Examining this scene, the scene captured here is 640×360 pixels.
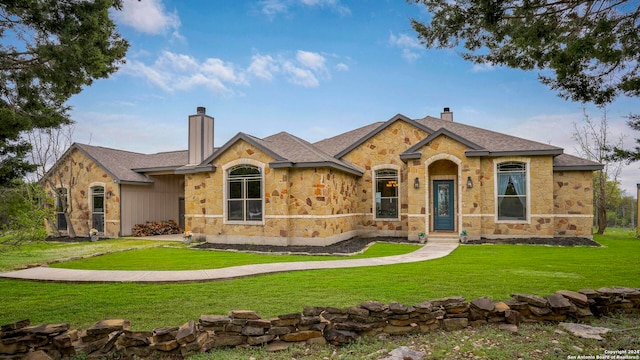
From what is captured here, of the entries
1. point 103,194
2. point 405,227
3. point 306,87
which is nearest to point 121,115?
point 103,194

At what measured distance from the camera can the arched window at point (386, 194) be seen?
657 inches

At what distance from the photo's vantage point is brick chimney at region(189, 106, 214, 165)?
16.9 meters

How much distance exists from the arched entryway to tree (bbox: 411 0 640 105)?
31.3ft

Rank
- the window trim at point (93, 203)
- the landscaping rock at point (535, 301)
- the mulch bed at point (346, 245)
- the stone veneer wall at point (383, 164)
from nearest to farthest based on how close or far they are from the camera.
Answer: the landscaping rock at point (535, 301) → the mulch bed at point (346, 245) → the stone veneer wall at point (383, 164) → the window trim at point (93, 203)

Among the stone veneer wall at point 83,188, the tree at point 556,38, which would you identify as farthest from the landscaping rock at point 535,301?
the stone veneer wall at point 83,188

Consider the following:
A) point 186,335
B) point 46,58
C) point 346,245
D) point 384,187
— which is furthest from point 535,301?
point 384,187

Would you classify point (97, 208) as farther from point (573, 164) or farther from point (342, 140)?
point (573, 164)

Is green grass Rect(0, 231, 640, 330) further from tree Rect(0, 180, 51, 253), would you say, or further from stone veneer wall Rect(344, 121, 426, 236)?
stone veneer wall Rect(344, 121, 426, 236)

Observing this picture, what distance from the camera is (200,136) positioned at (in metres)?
17.0

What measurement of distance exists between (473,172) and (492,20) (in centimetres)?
986

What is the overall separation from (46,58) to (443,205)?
14.7m

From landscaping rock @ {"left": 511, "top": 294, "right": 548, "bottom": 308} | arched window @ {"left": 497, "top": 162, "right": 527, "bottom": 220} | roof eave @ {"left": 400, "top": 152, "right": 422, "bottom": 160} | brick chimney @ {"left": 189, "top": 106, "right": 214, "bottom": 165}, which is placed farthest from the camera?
brick chimney @ {"left": 189, "top": 106, "right": 214, "bottom": 165}

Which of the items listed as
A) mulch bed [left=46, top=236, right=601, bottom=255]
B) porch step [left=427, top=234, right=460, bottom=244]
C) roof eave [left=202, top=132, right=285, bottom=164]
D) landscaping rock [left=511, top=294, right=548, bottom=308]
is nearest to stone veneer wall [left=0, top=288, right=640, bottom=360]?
landscaping rock [left=511, top=294, right=548, bottom=308]

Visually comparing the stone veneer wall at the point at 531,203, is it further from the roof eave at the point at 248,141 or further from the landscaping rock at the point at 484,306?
the landscaping rock at the point at 484,306
